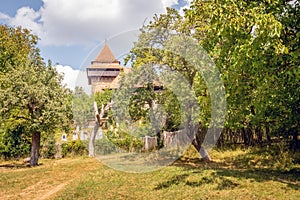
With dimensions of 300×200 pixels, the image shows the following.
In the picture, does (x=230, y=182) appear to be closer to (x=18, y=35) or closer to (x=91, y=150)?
(x=91, y=150)

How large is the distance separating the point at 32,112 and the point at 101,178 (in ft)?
24.3

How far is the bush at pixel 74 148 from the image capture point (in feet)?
70.4

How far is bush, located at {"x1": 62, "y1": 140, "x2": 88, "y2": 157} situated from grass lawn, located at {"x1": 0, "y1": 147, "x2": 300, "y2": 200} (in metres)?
7.79

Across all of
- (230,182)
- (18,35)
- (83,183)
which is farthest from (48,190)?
(18,35)

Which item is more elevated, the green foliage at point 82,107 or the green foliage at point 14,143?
the green foliage at point 82,107

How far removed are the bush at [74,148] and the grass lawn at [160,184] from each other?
779 cm

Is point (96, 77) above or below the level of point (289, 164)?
above

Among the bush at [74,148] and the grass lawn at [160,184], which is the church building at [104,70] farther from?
the bush at [74,148]

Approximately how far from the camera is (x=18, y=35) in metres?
32.0

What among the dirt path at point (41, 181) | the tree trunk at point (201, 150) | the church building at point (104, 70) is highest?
the church building at point (104, 70)

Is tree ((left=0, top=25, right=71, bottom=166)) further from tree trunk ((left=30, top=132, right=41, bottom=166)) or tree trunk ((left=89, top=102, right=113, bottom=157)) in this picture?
tree trunk ((left=89, top=102, right=113, bottom=157))

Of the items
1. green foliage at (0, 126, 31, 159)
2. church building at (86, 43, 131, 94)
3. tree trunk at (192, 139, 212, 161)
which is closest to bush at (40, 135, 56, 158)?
green foliage at (0, 126, 31, 159)

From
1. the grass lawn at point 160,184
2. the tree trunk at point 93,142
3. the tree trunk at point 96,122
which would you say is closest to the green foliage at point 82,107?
the tree trunk at point 96,122

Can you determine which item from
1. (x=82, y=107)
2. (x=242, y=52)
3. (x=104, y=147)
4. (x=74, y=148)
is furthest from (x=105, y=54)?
(x=74, y=148)
